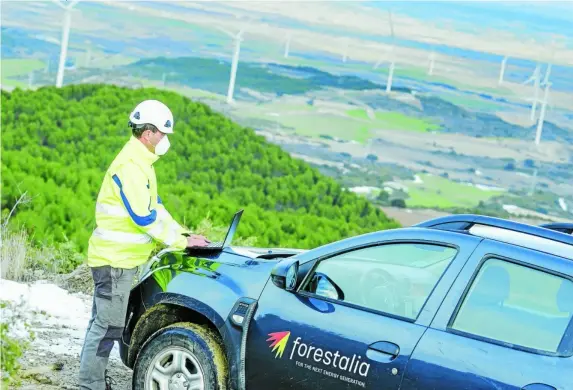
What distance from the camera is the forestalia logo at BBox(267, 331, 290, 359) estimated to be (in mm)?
6164

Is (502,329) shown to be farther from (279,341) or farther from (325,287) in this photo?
(279,341)

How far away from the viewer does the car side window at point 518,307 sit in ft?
17.6

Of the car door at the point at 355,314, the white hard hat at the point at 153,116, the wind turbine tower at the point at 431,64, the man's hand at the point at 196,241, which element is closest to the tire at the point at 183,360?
the car door at the point at 355,314

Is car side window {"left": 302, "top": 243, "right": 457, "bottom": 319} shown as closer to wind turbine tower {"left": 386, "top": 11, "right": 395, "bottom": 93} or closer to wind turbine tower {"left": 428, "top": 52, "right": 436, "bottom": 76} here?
wind turbine tower {"left": 386, "top": 11, "right": 395, "bottom": 93}

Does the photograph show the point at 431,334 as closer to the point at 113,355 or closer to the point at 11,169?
the point at 113,355

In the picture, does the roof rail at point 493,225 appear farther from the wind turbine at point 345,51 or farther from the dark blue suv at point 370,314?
the wind turbine at point 345,51

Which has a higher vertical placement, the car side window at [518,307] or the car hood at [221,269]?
the car side window at [518,307]

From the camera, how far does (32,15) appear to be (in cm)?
8831

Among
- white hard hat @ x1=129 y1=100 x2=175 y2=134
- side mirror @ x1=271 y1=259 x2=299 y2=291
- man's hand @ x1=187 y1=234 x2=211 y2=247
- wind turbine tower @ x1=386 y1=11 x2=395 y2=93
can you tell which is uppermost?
white hard hat @ x1=129 y1=100 x2=175 y2=134

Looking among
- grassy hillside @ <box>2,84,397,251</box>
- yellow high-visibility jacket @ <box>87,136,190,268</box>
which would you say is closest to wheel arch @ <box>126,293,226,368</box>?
yellow high-visibility jacket @ <box>87,136,190,268</box>

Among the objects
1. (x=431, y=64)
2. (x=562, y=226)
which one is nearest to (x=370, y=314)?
(x=562, y=226)

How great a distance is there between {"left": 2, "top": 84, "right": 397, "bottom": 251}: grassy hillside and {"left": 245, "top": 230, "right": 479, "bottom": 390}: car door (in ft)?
39.2

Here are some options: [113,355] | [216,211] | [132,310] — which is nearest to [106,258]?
[132,310]

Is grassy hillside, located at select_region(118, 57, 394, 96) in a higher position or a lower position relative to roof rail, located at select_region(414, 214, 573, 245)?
lower
